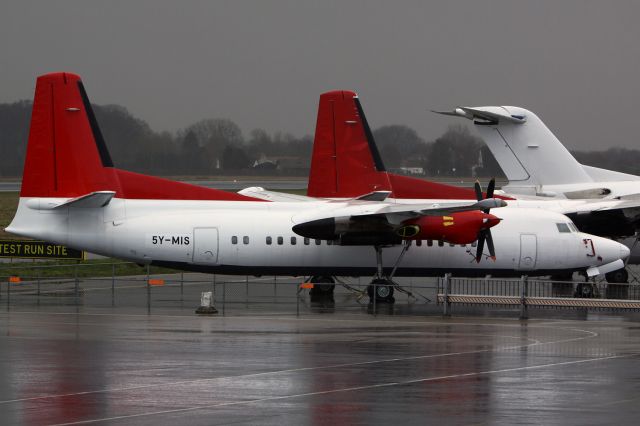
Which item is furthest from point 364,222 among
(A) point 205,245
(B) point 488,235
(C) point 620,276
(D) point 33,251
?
(D) point 33,251

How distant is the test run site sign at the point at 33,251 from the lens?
43781 millimetres

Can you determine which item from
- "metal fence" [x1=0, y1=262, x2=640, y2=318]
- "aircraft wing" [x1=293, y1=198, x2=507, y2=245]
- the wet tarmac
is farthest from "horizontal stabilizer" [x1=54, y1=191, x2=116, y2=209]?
"aircraft wing" [x1=293, y1=198, x2=507, y2=245]

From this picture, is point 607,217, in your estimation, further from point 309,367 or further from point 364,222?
point 309,367

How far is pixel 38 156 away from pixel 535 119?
2148 cm

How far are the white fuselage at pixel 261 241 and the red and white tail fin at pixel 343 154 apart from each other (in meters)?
3.54

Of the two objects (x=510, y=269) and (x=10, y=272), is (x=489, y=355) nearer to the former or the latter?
(x=510, y=269)

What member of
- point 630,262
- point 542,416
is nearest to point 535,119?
point 630,262

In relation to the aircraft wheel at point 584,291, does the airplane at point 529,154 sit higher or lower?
higher

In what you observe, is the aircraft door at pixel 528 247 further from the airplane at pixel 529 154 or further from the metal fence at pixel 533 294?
the airplane at pixel 529 154

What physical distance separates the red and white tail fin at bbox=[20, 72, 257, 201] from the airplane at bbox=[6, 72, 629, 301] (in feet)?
0.10

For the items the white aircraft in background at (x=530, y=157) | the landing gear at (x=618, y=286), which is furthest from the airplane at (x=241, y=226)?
the white aircraft in background at (x=530, y=157)

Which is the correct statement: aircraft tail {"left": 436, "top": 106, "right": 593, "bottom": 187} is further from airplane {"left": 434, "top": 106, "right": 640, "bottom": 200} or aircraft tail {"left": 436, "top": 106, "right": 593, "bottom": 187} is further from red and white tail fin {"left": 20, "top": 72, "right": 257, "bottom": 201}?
red and white tail fin {"left": 20, "top": 72, "right": 257, "bottom": 201}

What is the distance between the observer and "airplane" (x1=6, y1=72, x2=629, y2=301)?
32125 mm

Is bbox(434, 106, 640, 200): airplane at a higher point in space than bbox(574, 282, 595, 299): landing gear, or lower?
higher
